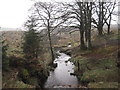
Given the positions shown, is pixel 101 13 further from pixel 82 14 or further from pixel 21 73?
pixel 21 73

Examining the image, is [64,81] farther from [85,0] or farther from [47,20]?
[85,0]

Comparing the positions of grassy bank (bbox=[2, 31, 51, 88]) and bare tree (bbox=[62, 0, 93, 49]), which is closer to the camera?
grassy bank (bbox=[2, 31, 51, 88])

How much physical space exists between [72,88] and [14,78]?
384cm

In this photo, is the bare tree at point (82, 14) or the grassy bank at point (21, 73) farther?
the bare tree at point (82, 14)

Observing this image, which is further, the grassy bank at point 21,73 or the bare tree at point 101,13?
the bare tree at point 101,13

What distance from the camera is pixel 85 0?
18734 millimetres

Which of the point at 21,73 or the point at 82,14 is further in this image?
the point at 82,14

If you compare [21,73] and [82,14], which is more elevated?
[82,14]

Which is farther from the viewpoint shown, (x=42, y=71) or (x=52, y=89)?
(x=42, y=71)

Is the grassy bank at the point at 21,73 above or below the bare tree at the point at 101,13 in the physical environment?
below

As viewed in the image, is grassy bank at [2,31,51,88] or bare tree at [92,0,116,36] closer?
grassy bank at [2,31,51,88]

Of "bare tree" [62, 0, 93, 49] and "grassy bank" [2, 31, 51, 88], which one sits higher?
"bare tree" [62, 0, 93, 49]

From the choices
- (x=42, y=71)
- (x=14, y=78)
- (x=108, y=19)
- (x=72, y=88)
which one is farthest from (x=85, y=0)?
(x=14, y=78)

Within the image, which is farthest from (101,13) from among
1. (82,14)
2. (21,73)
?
(21,73)
